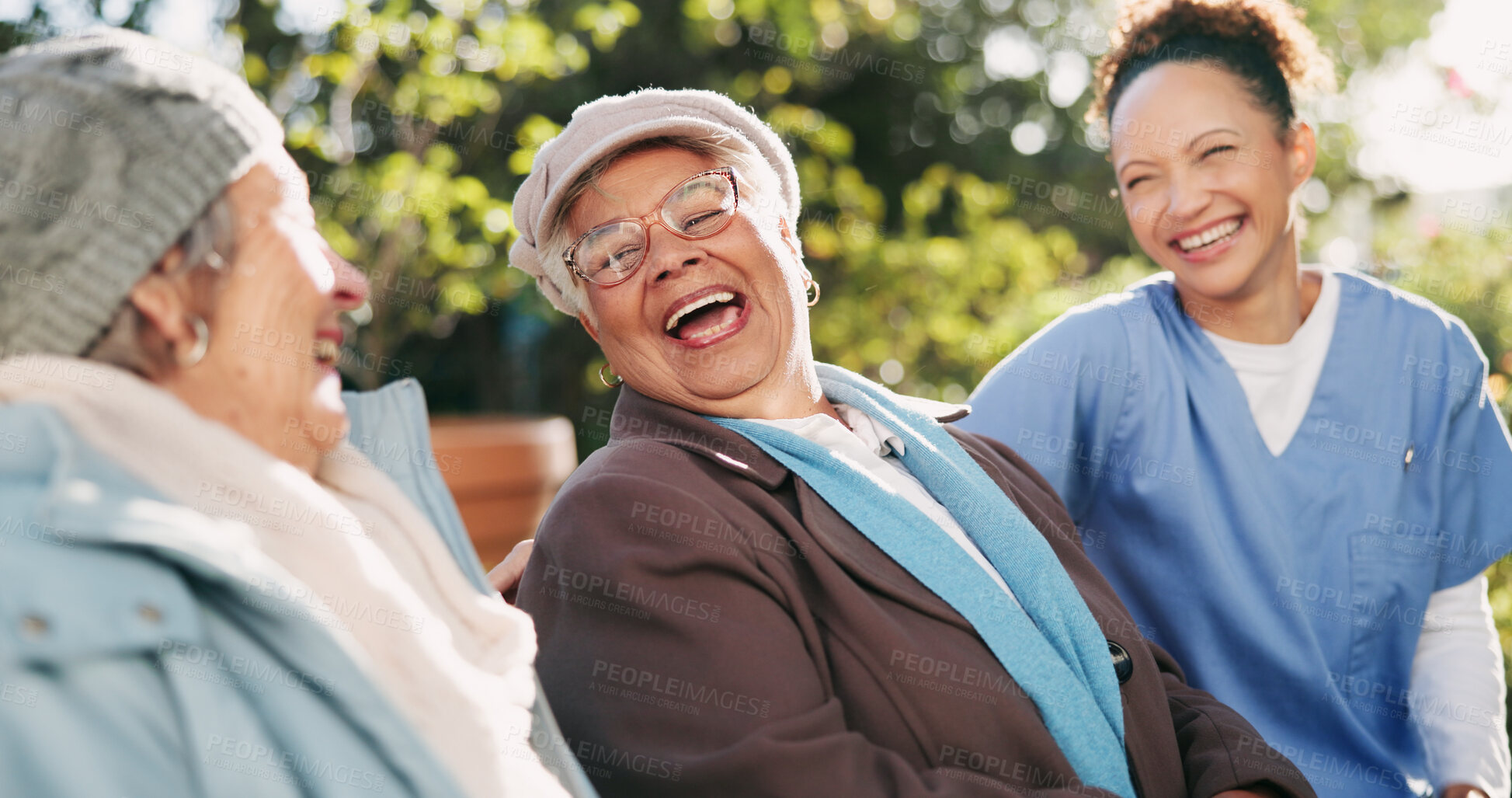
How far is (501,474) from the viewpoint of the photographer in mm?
3822

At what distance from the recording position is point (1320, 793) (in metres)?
2.30

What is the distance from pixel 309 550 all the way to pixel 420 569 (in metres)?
0.20

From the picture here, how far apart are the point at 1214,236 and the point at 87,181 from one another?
87.8 inches

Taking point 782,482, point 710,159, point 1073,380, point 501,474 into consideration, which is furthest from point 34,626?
point 501,474

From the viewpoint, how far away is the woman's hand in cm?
185

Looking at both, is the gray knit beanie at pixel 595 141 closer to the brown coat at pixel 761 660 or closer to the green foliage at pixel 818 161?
the brown coat at pixel 761 660

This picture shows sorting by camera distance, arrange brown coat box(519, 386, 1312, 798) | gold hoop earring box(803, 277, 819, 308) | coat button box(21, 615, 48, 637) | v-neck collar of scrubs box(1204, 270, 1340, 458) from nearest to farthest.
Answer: coat button box(21, 615, 48, 637)
brown coat box(519, 386, 1312, 798)
gold hoop earring box(803, 277, 819, 308)
v-neck collar of scrubs box(1204, 270, 1340, 458)

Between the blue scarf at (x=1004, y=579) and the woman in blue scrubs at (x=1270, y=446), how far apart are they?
0.56 m

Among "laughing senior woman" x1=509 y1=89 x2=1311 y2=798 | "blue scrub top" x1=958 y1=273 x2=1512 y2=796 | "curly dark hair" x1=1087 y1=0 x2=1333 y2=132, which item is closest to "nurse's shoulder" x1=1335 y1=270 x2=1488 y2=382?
"blue scrub top" x1=958 y1=273 x2=1512 y2=796

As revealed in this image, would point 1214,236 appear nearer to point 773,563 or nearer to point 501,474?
point 773,563

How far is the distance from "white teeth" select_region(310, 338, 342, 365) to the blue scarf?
30.0 inches

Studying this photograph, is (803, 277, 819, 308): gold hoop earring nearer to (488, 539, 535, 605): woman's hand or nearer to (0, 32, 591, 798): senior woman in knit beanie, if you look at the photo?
(488, 539, 535, 605): woman's hand

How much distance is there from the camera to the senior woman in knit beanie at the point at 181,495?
101 cm

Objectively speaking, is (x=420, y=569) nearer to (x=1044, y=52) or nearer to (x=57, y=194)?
(x=57, y=194)
